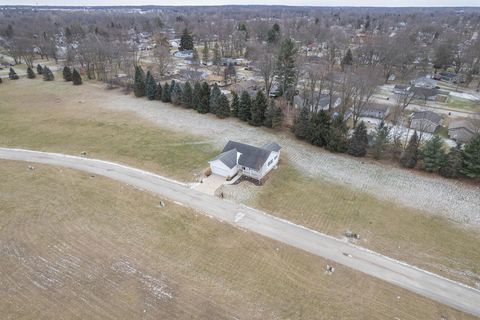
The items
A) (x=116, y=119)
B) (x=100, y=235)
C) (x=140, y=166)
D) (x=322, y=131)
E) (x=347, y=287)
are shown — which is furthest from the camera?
(x=116, y=119)

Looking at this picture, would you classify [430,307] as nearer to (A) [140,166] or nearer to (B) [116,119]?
(A) [140,166]

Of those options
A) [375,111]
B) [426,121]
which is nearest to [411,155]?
[426,121]

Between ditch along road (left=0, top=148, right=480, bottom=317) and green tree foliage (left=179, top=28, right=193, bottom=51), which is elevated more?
green tree foliage (left=179, top=28, right=193, bottom=51)

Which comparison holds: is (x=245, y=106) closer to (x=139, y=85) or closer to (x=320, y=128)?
(x=320, y=128)

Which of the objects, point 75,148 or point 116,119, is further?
point 116,119

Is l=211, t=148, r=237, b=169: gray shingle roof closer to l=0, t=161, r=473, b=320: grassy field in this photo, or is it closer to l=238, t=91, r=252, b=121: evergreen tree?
l=0, t=161, r=473, b=320: grassy field

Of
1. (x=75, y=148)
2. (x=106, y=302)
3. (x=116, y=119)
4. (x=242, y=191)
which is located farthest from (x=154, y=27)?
(x=106, y=302)

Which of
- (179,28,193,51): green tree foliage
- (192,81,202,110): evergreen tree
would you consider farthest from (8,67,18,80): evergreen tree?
(192,81,202,110): evergreen tree
